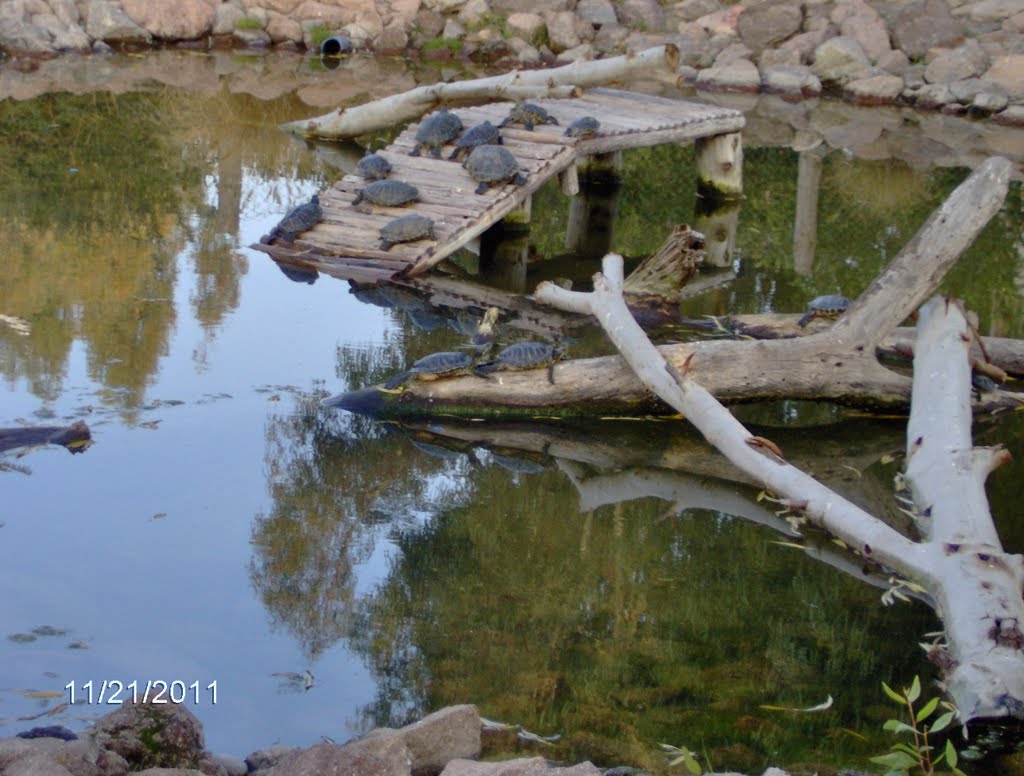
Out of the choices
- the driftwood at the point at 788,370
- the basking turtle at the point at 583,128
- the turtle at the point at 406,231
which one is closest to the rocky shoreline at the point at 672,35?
the basking turtle at the point at 583,128

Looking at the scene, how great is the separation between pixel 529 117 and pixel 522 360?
4.25m

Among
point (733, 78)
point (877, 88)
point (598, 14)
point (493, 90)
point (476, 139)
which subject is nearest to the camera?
point (476, 139)

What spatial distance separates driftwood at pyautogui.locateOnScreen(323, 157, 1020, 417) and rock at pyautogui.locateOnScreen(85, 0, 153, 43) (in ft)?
44.2

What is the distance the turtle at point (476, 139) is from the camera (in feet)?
32.0

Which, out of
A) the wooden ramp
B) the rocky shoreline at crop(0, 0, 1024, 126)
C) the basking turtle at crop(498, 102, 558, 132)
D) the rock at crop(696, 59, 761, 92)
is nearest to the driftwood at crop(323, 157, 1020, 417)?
the wooden ramp

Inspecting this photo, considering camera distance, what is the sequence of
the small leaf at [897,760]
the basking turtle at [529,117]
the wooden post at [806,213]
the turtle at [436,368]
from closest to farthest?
the small leaf at [897,760] → the turtle at [436,368] → the wooden post at [806,213] → the basking turtle at [529,117]

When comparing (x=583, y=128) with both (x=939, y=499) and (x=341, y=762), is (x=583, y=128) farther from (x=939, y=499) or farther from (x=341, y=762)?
(x=341, y=762)

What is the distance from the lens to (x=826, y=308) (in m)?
7.40

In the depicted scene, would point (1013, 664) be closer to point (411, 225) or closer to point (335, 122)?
point (411, 225)

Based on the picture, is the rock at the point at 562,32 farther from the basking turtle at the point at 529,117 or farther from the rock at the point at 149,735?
the rock at the point at 149,735

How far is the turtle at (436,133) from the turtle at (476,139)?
163mm

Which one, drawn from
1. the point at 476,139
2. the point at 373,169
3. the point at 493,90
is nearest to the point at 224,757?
the point at 373,169

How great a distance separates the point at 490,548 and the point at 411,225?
12.7 ft

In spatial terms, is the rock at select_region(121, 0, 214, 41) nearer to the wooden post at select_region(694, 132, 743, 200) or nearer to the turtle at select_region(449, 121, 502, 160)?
the wooden post at select_region(694, 132, 743, 200)
